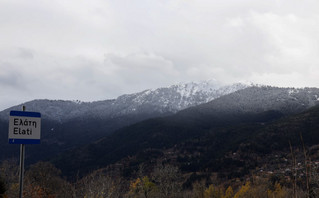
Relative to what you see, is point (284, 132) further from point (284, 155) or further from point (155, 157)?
point (155, 157)

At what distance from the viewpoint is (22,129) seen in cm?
673

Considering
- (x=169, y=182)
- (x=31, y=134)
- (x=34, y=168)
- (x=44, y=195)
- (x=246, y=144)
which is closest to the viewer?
(x=31, y=134)

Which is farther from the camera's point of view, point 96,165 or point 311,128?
point 96,165

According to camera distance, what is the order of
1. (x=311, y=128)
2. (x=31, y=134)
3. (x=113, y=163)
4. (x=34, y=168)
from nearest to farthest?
(x=31, y=134), (x=34, y=168), (x=311, y=128), (x=113, y=163)

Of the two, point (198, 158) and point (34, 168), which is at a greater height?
point (34, 168)

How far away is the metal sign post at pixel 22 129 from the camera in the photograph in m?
6.54

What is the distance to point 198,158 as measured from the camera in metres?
159

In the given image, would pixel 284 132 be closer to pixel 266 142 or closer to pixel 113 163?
pixel 266 142

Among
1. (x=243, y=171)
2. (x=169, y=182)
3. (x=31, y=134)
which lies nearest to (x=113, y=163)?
(x=243, y=171)

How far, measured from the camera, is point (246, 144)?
148m

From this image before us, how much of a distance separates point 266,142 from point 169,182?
98220mm

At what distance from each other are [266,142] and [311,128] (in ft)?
70.6

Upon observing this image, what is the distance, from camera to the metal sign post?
21.5 feet

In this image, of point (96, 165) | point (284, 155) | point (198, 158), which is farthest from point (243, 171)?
point (96, 165)
